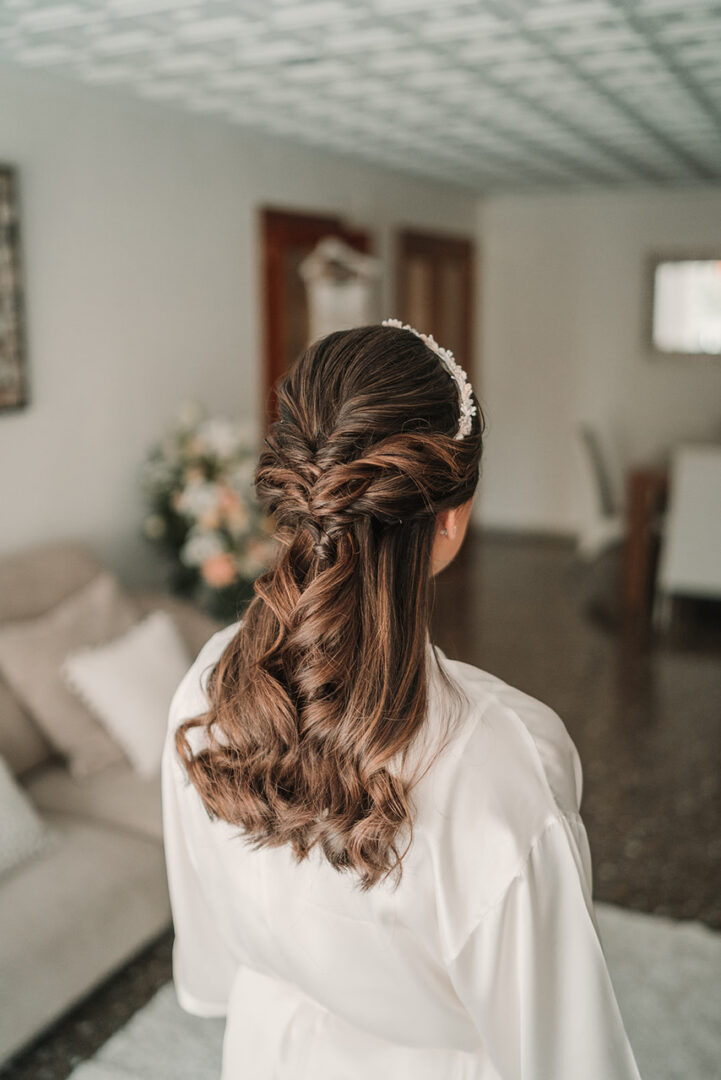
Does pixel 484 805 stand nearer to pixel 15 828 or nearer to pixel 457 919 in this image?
pixel 457 919

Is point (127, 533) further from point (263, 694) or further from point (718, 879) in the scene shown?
point (263, 694)

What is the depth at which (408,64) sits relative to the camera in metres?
3.01

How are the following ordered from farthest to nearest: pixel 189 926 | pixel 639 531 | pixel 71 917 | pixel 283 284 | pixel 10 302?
pixel 639 531 → pixel 283 284 → pixel 10 302 → pixel 71 917 → pixel 189 926

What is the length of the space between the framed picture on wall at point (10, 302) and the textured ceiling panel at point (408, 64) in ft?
1.29

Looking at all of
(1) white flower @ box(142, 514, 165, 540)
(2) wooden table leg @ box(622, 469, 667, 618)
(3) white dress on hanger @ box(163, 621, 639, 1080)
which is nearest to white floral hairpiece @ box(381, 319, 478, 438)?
(3) white dress on hanger @ box(163, 621, 639, 1080)

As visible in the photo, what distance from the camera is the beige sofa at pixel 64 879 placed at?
6.48 ft

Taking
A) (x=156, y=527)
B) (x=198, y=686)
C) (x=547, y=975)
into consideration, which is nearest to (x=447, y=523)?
(x=198, y=686)

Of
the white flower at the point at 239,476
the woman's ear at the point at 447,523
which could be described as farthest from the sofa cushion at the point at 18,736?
the woman's ear at the point at 447,523

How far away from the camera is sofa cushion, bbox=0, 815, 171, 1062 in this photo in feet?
6.42

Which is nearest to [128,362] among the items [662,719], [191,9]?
[191,9]

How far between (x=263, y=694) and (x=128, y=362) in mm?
2845

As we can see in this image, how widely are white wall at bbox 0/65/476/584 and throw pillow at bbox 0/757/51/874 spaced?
1.16 m

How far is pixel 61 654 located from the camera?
2656 mm

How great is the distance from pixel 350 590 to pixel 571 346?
647 cm
